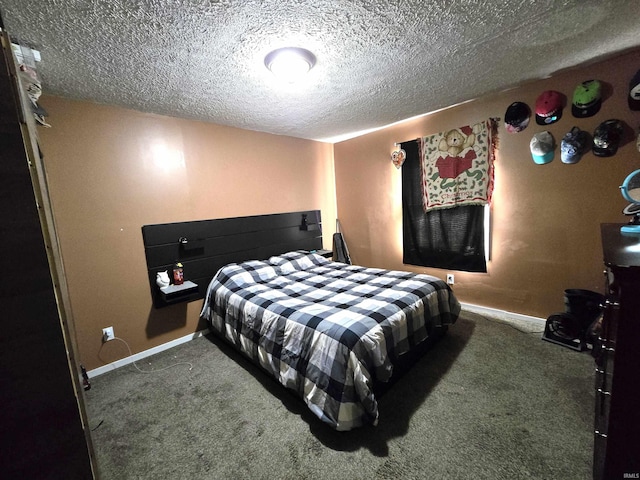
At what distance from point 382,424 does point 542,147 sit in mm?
2675

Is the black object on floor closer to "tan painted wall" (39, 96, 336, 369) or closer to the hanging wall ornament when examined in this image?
the hanging wall ornament

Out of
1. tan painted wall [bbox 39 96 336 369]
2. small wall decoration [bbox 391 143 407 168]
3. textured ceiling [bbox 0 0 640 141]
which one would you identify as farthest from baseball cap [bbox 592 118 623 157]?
tan painted wall [bbox 39 96 336 369]

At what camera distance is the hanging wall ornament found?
329 centimetres

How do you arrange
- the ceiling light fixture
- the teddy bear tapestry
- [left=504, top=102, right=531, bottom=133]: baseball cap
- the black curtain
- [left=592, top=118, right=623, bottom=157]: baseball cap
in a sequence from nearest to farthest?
the ceiling light fixture → [left=592, top=118, right=623, bottom=157]: baseball cap → [left=504, top=102, right=531, bottom=133]: baseball cap → the teddy bear tapestry → the black curtain

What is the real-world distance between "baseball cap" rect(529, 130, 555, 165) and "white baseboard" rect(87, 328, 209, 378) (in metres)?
3.75

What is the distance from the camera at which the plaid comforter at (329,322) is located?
146cm

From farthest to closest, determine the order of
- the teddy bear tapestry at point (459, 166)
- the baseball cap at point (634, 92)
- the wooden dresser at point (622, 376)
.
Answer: the teddy bear tapestry at point (459, 166), the baseball cap at point (634, 92), the wooden dresser at point (622, 376)

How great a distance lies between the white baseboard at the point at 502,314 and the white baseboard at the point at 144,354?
3032mm

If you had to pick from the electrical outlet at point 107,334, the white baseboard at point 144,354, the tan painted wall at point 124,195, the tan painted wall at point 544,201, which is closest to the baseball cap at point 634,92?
the tan painted wall at point 544,201

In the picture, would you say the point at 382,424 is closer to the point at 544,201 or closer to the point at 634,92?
the point at 544,201

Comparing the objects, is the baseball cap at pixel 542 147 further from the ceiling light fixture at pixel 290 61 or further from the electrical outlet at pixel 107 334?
the electrical outlet at pixel 107 334

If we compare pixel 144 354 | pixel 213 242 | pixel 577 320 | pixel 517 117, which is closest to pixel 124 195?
pixel 213 242

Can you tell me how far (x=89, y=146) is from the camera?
85.4 inches

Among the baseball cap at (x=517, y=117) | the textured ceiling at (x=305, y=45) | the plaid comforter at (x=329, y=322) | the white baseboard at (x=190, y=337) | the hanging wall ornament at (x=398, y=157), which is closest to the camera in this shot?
the textured ceiling at (x=305, y=45)
